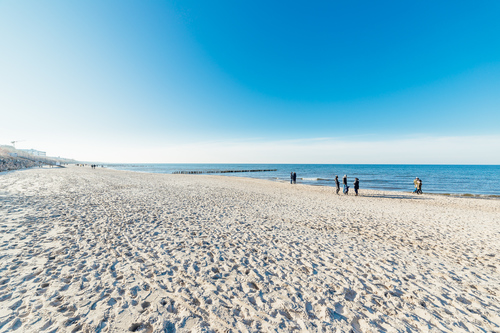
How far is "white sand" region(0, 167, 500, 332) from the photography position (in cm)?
350

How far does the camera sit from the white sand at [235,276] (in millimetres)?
3498

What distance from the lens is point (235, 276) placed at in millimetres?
4836

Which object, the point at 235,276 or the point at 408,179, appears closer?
the point at 235,276

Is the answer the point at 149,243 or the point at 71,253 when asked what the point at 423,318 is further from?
the point at 71,253

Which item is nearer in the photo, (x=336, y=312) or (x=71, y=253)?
(x=336, y=312)

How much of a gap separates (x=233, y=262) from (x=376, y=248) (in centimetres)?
522

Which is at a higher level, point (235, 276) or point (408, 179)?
point (235, 276)

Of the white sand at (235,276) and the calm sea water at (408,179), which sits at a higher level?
the white sand at (235,276)

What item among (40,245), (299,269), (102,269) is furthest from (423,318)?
(40,245)

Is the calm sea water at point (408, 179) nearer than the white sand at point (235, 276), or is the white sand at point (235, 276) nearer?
the white sand at point (235, 276)

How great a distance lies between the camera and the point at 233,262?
5512 millimetres

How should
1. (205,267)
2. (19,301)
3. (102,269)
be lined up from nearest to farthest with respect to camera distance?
(19,301) → (102,269) → (205,267)

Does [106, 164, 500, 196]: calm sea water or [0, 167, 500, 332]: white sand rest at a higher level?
[0, 167, 500, 332]: white sand

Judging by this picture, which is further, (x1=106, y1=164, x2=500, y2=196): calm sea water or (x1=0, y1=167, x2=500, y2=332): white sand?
(x1=106, y1=164, x2=500, y2=196): calm sea water
